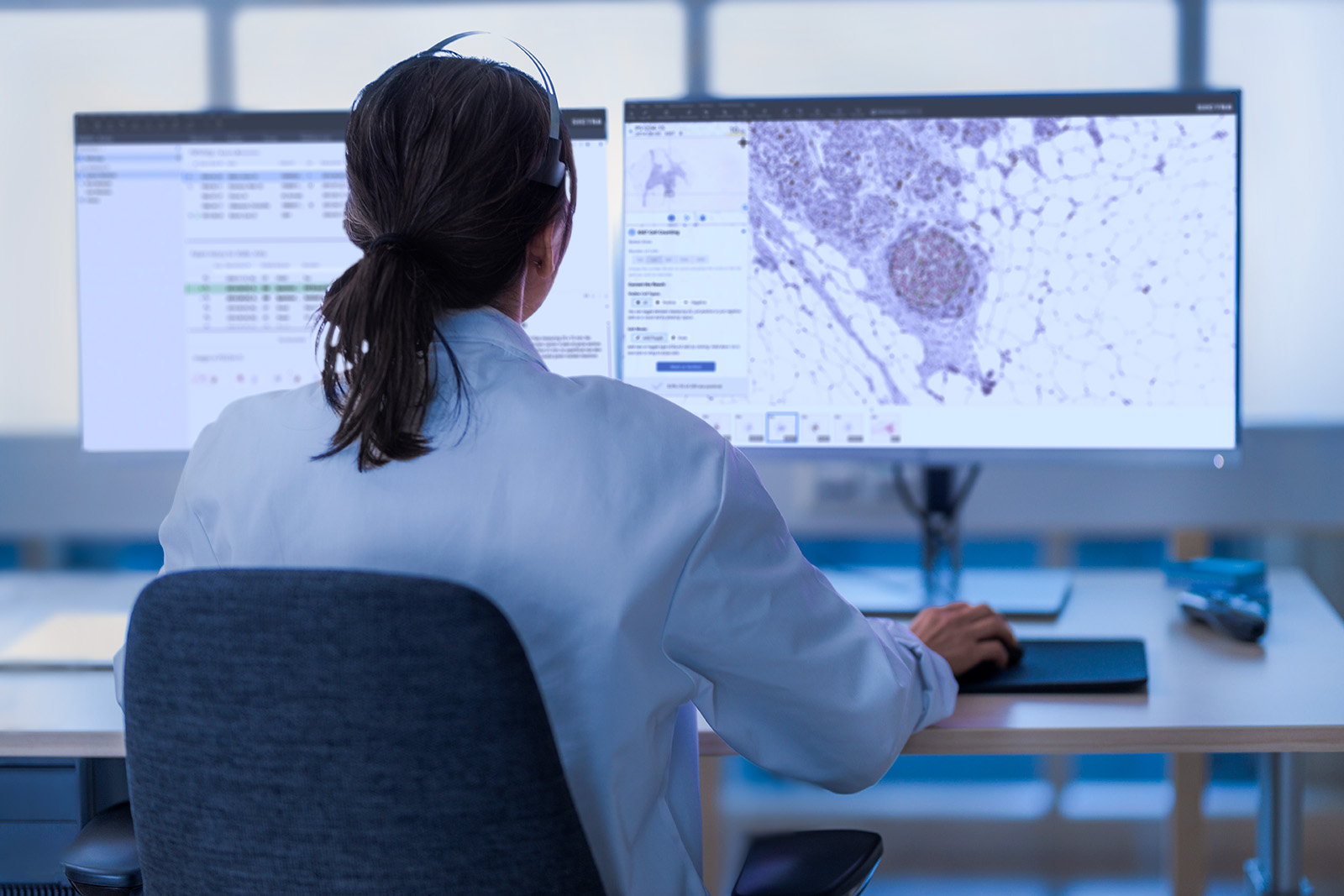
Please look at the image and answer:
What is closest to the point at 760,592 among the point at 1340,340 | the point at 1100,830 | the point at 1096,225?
the point at 1096,225

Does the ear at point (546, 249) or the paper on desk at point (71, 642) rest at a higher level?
the ear at point (546, 249)

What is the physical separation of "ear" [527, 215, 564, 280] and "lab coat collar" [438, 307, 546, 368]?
7cm

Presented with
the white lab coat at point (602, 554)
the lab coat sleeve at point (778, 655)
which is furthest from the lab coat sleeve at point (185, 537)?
the lab coat sleeve at point (778, 655)

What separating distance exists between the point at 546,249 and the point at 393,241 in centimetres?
15

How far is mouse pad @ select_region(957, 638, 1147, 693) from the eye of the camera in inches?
41.6

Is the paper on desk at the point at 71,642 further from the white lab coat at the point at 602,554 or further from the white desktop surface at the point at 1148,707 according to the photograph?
the white lab coat at the point at 602,554

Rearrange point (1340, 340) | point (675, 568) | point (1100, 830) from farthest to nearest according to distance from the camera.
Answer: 1. point (1100, 830)
2. point (1340, 340)
3. point (675, 568)

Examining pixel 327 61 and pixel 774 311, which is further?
pixel 327 61

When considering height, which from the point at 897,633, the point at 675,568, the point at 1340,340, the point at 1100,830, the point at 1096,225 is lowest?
the point at 1100,830

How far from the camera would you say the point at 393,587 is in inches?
21.8

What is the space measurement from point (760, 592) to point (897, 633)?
0.28m

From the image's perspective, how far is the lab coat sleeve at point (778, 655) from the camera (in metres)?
0.74

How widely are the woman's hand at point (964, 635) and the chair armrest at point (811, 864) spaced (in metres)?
0.25

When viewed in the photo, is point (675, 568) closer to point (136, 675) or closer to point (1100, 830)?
point (136, 675)
